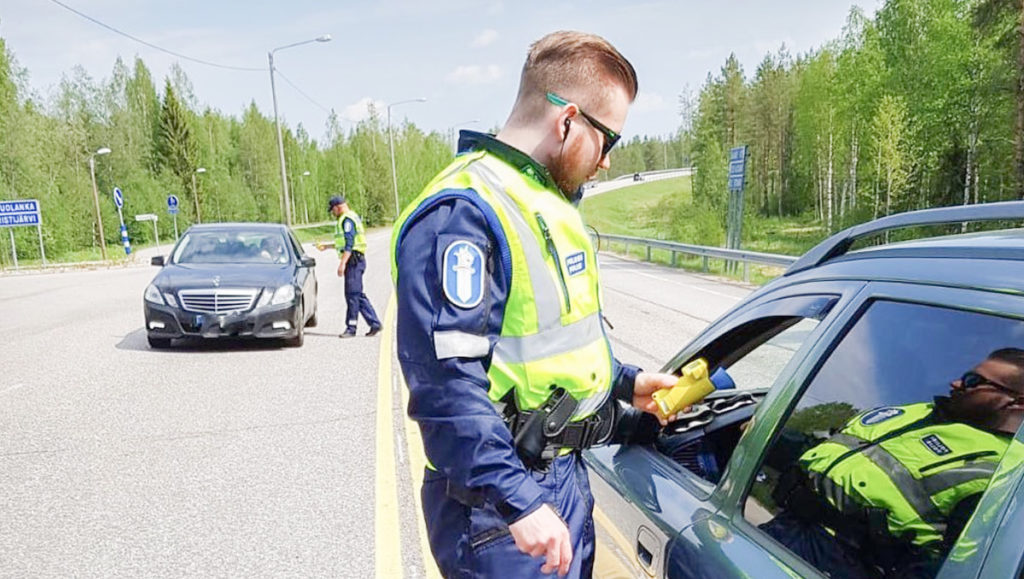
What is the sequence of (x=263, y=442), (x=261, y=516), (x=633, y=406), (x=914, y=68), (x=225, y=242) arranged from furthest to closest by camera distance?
(x=914, y=68) < (x=225, y=242) < (x=263, y=442) < (x=261, y=516) < (x=633, y=406)

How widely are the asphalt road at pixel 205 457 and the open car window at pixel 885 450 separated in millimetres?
2401

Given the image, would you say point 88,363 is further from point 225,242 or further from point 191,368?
point 225,242

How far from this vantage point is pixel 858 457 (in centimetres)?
149

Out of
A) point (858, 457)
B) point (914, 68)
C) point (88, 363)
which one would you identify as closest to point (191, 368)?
point (88, 363)

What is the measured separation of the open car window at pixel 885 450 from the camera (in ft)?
4.17

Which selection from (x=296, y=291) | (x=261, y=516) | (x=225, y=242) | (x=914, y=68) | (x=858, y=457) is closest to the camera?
(x=858, y=457)

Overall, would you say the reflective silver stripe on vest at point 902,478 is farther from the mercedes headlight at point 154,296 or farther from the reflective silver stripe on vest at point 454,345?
the mercedes headlight at point 154,296

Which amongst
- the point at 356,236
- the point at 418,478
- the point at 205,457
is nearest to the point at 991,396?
the point at 418,478

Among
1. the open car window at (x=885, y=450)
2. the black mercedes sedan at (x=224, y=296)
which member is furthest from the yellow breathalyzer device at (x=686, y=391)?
the black mercedes sedan at (x=224, y=296)

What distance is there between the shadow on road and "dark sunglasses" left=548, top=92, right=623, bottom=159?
833cm

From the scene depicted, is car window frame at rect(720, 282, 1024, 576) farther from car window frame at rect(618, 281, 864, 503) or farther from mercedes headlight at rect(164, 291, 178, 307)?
mercedes headlight at rect(164, 291, 178, 307)

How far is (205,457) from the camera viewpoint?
16.8ft

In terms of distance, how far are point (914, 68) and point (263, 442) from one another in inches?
1517

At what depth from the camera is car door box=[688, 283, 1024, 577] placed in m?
1.10
